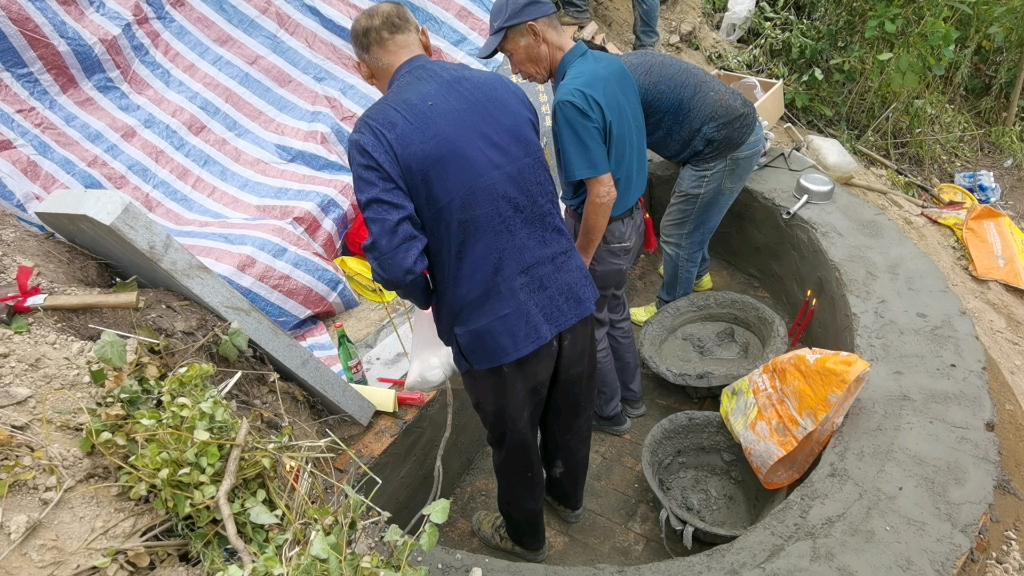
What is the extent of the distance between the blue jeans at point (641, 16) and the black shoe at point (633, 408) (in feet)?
10.9

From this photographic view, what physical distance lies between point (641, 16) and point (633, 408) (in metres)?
3.48

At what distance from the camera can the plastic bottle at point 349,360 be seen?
2967 mm

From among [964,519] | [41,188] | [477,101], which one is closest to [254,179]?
[41,188]

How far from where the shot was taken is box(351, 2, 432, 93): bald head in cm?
202

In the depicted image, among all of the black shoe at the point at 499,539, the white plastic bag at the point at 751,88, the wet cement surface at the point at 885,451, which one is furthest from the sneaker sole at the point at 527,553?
the white plastic bag at the point at 751,88

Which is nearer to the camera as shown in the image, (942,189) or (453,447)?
(453,447)

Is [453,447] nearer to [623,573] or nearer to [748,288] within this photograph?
[623,573]

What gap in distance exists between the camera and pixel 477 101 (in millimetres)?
1972

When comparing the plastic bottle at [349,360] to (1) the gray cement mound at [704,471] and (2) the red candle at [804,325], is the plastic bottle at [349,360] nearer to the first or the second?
(1) the gray cement mound at [704,471]

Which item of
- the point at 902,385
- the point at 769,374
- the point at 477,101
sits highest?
the point at 477,101

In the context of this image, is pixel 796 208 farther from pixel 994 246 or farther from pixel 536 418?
pixel 536 418

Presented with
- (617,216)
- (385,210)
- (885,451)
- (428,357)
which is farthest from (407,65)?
(885,451)

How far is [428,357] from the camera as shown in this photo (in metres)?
2.48

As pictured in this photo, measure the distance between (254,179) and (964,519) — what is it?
368 centimetres
